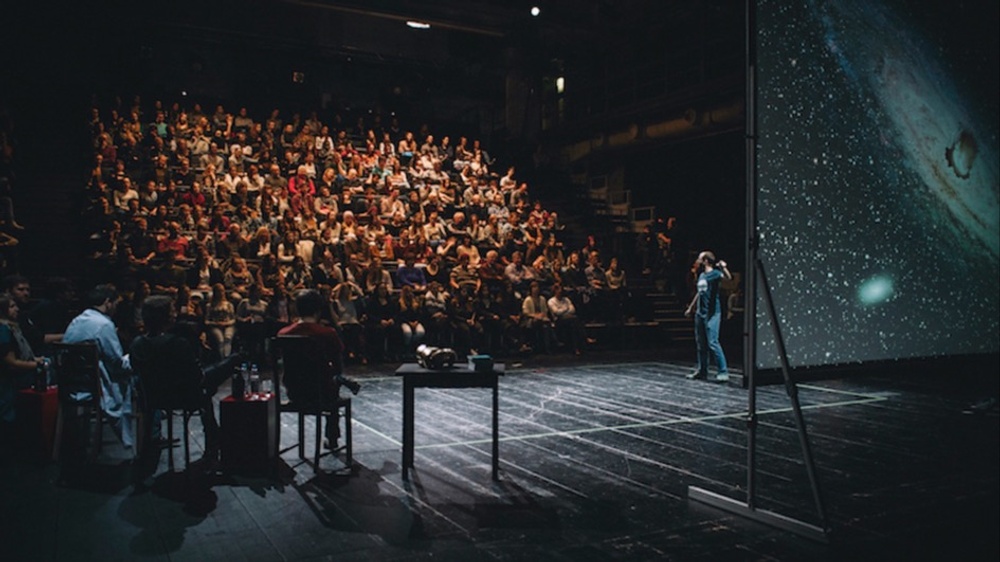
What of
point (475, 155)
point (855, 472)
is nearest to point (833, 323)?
point (855, 472)

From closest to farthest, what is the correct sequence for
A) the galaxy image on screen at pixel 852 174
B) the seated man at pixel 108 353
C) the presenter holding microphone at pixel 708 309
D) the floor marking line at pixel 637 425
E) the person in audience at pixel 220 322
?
the galaxy image on screen at pixel 852 174 → the seated man at pixel 108 353 → the floor marking line at pixel 637 425 → the presenter holding microphone at pixel 708 309 → the person in audience at pixel 220 322

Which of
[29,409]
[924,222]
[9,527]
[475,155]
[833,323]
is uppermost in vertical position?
[475,155]

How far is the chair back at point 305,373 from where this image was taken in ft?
13.2

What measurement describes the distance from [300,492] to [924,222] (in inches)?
128

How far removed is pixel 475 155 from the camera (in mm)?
15305

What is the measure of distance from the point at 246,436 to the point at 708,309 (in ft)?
17.4

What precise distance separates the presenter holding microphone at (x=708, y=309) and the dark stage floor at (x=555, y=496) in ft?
6.28

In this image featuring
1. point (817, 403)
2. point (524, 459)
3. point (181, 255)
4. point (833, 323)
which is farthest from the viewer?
point (181, 255)

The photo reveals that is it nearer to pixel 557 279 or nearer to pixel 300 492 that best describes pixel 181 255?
pixel 557 279

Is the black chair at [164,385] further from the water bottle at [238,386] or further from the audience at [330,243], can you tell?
the audience at [330,243]

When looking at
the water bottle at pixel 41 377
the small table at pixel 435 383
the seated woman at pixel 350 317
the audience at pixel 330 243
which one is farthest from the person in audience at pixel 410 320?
the small table at pixel 435 383

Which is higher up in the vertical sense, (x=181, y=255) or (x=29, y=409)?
(x=181, y=255)

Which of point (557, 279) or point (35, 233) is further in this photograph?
point (557, 279)

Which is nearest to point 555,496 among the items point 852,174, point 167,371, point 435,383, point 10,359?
point 435,383
